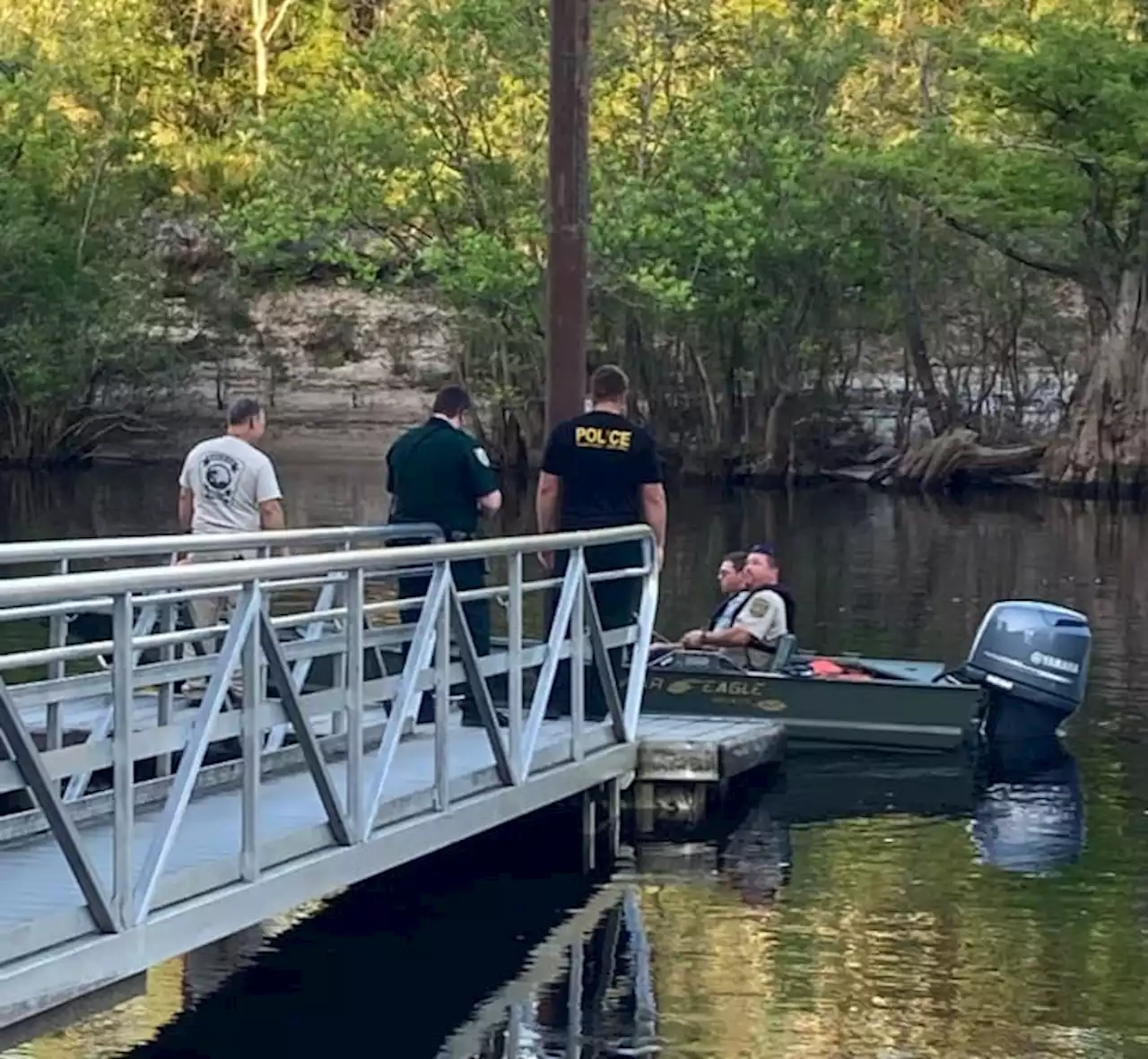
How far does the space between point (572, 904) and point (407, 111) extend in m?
35.0

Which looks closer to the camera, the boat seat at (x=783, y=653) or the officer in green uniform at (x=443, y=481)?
the officer in green uniform at (x=443, y=481)

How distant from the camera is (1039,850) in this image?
1216 centimetres

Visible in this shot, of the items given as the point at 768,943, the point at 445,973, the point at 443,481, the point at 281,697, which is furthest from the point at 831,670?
the point at 281,697

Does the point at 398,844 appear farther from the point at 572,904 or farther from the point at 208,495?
the point at 208,495

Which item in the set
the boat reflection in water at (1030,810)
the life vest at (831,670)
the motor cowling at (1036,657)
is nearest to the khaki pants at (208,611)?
the life vest at (831,670)

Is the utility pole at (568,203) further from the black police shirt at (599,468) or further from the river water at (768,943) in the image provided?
the river water at (768,943)

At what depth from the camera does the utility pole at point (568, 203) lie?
1316cm

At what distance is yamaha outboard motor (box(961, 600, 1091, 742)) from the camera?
15023mm

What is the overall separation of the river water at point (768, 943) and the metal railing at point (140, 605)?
98cm

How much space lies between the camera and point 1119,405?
148ft

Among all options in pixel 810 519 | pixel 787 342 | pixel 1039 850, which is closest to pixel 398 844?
pixel 1039 850

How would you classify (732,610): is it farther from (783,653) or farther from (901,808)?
(901,808)


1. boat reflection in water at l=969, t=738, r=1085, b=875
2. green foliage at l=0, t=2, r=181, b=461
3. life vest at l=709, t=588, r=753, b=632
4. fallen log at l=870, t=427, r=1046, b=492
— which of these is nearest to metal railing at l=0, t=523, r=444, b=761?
life vest at l=709, t=588, r=753, b=632

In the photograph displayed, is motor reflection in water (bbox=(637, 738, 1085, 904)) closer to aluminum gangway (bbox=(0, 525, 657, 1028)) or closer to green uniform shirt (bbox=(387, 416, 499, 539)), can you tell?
aluminum gangway (bbox=(0, 525, 657, 1028))
